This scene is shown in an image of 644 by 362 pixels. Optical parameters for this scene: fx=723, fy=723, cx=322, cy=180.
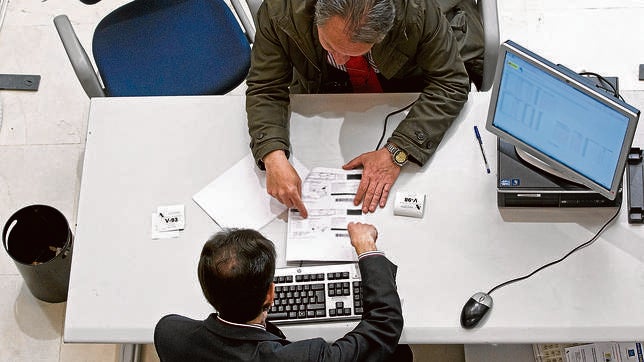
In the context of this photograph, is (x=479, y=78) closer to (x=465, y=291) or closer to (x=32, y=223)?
(x=465, y=291)

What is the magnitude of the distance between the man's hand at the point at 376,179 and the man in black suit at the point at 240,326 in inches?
15.0

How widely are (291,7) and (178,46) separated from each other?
2.36ft

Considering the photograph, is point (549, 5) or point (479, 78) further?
point (549, 5)

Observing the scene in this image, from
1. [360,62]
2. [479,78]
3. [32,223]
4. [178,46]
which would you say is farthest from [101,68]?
[479,78]

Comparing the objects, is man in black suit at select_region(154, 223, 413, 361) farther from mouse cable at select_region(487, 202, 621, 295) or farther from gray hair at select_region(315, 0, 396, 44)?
gray hair at select_region(315, 0, 396, 44)

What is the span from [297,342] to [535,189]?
0.77 metres

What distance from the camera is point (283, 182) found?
1.99 meters

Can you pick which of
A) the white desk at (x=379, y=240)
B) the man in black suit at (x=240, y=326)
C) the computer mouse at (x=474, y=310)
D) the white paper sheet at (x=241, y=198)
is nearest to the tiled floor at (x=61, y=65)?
the white desk at (x=379, y=240)

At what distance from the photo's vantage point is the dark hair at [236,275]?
5.14ft

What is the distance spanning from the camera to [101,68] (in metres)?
2.53

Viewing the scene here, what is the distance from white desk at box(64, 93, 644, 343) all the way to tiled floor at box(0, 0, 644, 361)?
0.87m

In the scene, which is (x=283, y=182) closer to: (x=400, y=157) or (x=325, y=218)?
(x=325, y=218)

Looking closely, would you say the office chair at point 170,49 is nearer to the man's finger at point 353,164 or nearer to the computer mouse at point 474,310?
the man's finger at point 353,164

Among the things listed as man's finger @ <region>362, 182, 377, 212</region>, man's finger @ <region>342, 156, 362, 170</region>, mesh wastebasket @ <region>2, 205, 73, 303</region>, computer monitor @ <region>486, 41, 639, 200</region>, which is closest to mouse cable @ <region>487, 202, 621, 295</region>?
computer monitor @ <region>486, 41, 639, 200</region>
